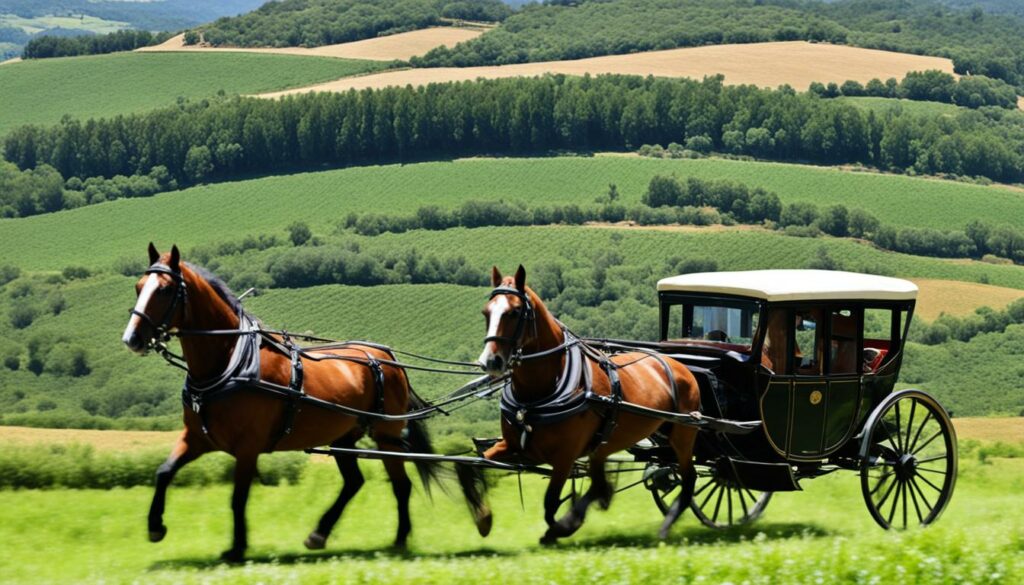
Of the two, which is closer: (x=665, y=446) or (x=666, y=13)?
(x=665, y=446)

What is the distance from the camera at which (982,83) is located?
137750 millimetres

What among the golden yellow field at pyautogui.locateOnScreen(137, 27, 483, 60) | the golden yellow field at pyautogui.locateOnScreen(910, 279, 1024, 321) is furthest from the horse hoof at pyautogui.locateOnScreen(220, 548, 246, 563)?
the golden yellow field at pyautogui.locateOnScreen(137, 27, 483, 60)

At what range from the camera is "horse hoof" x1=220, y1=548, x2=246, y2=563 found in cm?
1045

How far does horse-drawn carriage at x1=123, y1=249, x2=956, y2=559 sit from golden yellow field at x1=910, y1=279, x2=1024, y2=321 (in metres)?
68.2

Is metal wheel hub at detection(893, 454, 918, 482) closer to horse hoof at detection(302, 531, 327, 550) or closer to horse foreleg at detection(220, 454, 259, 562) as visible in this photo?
horse hoof at detection(302, 531, 327, 550)

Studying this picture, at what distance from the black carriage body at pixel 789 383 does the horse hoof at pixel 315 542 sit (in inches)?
136

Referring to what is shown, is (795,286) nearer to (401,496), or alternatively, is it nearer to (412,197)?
(401,496)

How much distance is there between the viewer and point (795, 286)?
12.0m

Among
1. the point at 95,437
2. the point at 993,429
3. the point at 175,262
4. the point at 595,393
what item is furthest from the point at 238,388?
the point at 993,429

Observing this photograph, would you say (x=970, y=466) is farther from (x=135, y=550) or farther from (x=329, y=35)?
(x=329, y=35)

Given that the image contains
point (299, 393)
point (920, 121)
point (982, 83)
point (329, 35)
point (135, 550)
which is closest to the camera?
point (299, 393)

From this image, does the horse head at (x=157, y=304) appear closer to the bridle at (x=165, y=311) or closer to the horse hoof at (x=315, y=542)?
the bridle at (x=165, y=311)

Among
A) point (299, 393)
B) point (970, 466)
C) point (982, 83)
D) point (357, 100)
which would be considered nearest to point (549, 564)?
point (299, 393)

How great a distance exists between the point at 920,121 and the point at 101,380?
7237 centimetres
